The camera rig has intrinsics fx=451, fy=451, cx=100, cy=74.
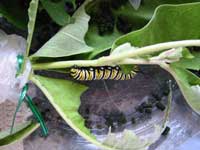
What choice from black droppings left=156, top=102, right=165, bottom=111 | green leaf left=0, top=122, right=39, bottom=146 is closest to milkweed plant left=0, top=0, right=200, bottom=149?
green leaf left=0, top=122, right=39, bottom=146

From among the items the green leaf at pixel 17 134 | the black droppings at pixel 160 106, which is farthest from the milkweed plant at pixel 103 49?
the black droppings at pixel 160 106

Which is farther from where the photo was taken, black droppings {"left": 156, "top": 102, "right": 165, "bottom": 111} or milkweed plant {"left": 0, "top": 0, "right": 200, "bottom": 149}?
black droppings {"left": 156, "top": 102, "right": 165, "bottom": 111}

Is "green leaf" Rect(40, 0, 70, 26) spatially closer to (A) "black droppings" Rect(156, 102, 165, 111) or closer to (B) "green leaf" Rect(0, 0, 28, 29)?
(B) "green leaf" Rect(0, 0, 28, 29)

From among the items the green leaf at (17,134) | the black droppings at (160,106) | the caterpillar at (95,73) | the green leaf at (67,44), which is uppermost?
the green leaf at (67,44)

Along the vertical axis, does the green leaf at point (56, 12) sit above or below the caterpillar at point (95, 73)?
above

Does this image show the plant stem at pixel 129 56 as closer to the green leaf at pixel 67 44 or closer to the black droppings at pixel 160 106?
the green leaf at pixel 67 44

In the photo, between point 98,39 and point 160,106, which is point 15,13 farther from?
point 160,106

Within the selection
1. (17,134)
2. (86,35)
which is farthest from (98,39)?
(17,134)
